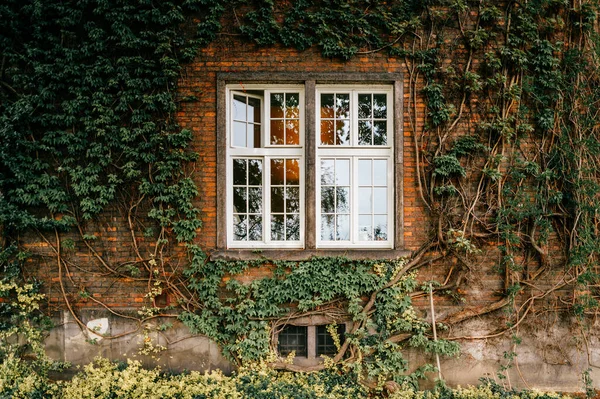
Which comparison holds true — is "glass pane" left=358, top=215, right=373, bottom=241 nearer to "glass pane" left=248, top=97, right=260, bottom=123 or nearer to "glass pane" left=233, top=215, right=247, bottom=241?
"glass pane" left=233, top=215, right=247, bottom=241

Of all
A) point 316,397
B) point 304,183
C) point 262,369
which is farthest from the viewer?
point 304,183

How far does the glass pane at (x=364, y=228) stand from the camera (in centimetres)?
525

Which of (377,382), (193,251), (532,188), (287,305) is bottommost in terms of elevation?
(377,382)

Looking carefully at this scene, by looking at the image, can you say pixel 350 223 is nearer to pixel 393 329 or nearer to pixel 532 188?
pixel 393 329

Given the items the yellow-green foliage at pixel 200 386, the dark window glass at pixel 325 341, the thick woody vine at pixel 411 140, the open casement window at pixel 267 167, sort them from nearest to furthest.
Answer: the yellow-green foliage at pixel 200 386, the thick woody vine at pixel 411 140, the dark window glass at pixel 325 341, the open casement window at pixel 267 167

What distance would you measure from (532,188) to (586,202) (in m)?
0.67

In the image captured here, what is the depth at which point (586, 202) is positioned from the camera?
4910mm

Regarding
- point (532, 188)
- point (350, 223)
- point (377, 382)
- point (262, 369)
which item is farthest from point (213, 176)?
point (532, 188)

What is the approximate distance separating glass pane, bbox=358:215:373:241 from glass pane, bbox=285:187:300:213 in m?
0.92

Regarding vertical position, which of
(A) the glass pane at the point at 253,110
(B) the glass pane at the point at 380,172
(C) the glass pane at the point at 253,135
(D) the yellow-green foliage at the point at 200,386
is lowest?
(D) the yellow-green foliage at the point at 200,386

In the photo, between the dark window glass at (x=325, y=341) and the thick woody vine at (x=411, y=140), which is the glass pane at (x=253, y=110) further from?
the dark window glass at (x=325, y=341)

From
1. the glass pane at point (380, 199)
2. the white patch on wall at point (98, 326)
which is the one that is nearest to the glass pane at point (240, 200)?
the glass pane at point (380, 199)

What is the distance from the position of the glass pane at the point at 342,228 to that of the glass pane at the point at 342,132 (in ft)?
3.59

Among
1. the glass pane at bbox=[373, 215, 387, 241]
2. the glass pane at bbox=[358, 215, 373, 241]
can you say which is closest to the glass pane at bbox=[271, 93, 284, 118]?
the glass pane at bbox=[358, 215, 373, 241]
